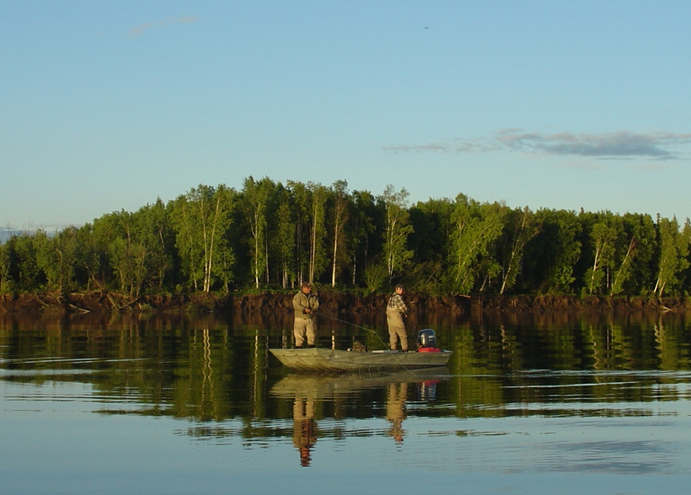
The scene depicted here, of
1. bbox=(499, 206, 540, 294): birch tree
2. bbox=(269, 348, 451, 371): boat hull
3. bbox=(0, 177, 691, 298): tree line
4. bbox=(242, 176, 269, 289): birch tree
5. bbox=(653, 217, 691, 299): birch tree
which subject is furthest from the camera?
bbox=(653, 217, 691, 299): birch tree

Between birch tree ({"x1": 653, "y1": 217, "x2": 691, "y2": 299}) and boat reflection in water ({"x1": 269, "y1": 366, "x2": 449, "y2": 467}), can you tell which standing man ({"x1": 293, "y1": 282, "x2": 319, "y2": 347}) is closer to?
boat reflection in water ({"x1": 269, "y1": 366, "x2": 449, "y2": 467})

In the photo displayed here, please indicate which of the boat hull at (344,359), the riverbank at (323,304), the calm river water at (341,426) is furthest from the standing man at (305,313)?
the riverbank at (323,304)

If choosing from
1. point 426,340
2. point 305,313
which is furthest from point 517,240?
point 305,313

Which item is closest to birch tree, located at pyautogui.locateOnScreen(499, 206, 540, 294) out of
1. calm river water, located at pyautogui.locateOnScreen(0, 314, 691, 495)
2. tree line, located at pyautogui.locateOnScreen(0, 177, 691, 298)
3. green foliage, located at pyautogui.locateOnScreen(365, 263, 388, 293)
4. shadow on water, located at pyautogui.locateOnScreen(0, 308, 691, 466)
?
tree line, located at pyautogui.locateOnScreen(0, 177, 691, 298)

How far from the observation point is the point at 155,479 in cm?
1406

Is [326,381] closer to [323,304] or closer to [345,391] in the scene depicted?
[345,391]

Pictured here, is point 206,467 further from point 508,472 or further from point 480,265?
point 480,265

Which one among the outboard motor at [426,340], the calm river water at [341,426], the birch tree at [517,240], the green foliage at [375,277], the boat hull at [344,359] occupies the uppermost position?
the birch tree at [517,240]

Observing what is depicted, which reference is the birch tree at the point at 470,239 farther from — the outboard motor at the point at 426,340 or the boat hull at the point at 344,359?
the boat hull at the point at 344,359

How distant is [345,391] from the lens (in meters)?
23.9

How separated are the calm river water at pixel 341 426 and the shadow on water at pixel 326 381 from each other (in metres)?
0.08

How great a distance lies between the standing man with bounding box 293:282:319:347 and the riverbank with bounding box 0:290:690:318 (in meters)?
47.9

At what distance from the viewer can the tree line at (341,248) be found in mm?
81312

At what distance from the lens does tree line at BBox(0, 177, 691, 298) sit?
81.3 metres
